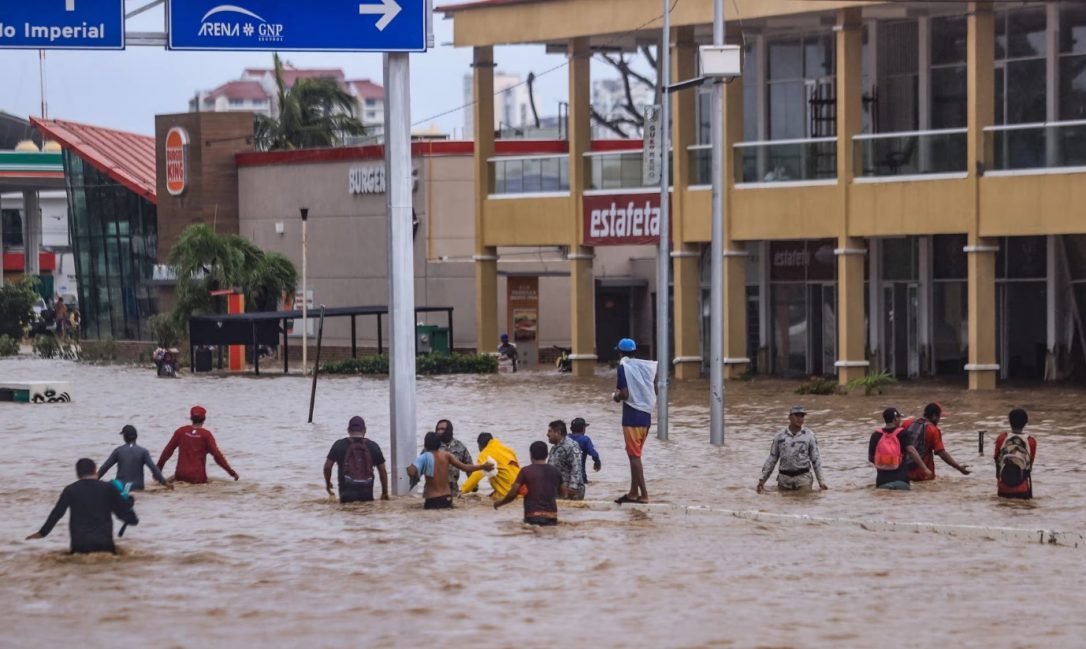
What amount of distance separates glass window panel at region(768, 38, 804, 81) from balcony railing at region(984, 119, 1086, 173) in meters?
7.09

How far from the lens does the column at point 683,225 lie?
42.0 meters

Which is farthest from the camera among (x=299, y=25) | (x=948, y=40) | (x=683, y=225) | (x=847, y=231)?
(x=683, y=225)

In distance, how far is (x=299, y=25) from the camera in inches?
852

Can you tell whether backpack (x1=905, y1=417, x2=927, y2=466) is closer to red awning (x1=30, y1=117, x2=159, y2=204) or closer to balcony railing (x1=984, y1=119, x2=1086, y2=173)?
balcony railing (x1=984, y1=119, x2=1086, y2=173)

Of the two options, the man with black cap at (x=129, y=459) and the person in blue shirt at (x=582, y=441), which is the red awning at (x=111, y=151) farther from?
the person in blue shirt at (x=582, y=441)

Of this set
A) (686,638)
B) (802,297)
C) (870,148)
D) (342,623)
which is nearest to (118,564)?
(342,623)

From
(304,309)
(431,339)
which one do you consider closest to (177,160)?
(431,339)

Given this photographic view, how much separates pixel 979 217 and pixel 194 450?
1913 cm

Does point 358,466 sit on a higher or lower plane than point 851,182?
lower

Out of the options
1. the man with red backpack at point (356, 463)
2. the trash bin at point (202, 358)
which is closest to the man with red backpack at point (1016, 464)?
the man with red backpack at point (356, 463)

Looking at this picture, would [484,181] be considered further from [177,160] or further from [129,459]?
[129,459]

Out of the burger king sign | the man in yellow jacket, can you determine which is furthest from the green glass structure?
the man in yellow jacket

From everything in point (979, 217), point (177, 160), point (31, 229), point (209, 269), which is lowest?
point (209, 269)

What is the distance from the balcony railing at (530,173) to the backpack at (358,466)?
2492 cm
